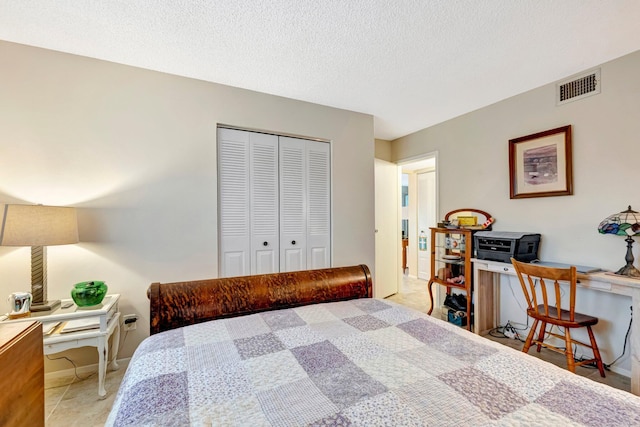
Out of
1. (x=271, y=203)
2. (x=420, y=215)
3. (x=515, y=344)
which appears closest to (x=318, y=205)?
(x=271, y=203)

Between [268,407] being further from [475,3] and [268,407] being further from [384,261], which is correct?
[384,261]

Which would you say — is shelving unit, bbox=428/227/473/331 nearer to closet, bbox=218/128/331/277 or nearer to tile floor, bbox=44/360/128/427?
closet, bbox=218/128/331/277

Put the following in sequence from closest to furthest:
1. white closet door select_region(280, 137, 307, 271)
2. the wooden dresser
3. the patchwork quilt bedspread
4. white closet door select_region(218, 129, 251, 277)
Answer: the patchwork quilt bedspread < the wooden dresser < white closet door select_region(218, 129, 251, 277) < white closet door select_region(280, 137, 307, 271)

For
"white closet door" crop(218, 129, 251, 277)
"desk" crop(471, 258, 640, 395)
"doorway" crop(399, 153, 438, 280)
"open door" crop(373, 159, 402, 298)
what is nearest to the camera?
"desk" crop(471, 258, 640, 395)

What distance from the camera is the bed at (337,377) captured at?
78 cm

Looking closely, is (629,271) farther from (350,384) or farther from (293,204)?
(293,204)

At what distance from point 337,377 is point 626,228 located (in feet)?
7.71

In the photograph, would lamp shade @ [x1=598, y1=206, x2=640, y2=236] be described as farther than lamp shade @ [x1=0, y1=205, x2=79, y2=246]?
Yes

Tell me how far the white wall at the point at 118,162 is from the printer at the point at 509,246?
250 centimetres

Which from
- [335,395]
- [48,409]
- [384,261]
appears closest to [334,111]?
[384,261]

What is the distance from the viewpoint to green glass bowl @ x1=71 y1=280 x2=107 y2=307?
1883 mm

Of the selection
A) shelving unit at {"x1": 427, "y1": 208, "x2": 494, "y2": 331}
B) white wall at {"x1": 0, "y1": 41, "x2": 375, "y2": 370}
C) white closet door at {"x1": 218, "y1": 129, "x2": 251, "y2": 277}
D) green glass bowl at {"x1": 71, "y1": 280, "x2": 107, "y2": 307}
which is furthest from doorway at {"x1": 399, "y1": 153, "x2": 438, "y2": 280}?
green glass bowl at {"x1": 71, "y1": 280, "x2": 107, "y2": 307}

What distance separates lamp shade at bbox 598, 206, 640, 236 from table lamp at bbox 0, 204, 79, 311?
377 centimetres

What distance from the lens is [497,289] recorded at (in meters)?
3.06
